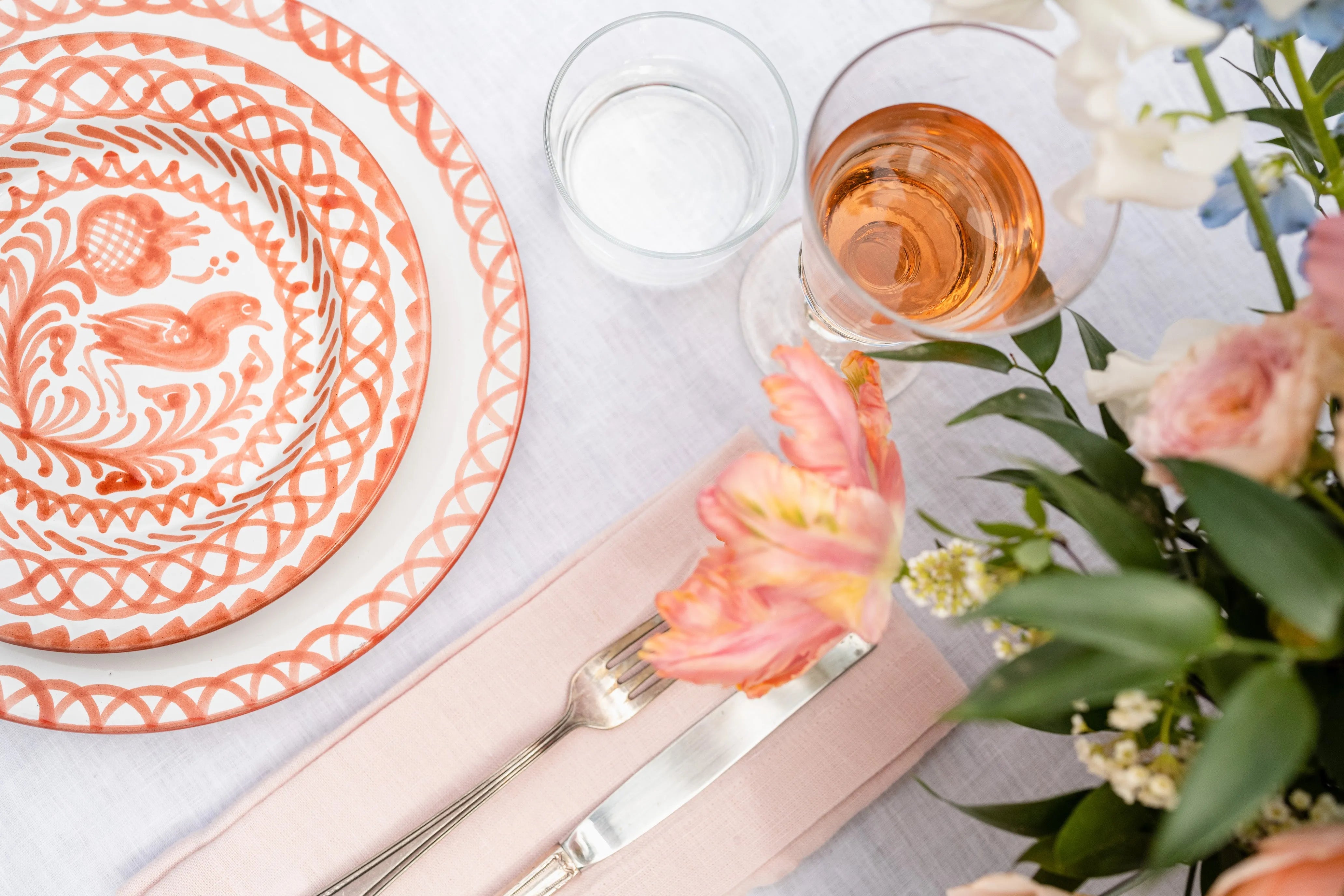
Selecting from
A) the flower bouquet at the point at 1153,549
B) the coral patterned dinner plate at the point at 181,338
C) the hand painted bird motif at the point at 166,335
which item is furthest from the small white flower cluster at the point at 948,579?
the hand painted bird motif at the point at 166,335

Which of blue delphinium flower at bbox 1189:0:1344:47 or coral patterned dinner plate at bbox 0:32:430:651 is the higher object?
coral patterned dinner plate at bbox 0:32:430:651

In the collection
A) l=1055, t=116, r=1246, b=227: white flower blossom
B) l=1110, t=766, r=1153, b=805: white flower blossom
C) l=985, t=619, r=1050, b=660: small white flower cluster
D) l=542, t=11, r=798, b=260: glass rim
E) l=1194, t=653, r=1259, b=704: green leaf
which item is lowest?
l=1110, t=766, r=1153, b=805: white flower blossom

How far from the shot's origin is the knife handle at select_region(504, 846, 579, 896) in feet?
1.81

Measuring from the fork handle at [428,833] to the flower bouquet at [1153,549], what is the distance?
0.88 ft

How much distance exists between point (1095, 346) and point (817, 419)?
20cm

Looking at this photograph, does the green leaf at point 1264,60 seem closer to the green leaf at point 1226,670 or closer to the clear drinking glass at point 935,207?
the clear drinking glass at point 935,207

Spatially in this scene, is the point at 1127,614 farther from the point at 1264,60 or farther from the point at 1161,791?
the point at 1264,60

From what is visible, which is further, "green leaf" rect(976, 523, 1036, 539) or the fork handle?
the fork handle

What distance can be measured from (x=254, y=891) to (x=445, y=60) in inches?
22.8

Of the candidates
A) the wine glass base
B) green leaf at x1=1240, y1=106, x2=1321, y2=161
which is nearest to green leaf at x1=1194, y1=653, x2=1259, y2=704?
green leaf at x1=1240, y1=106, x2=1321, y2=161

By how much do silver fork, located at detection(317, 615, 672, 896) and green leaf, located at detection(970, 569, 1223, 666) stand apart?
14.5 inches

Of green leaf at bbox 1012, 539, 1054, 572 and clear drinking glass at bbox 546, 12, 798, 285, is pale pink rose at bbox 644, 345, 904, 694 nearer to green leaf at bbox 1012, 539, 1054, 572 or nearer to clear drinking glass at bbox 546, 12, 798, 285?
green leaf at bbox 1012, 539, 1054, 572

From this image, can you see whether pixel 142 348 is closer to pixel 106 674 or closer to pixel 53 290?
pixel 53 290

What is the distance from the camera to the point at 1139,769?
0.96 feet
